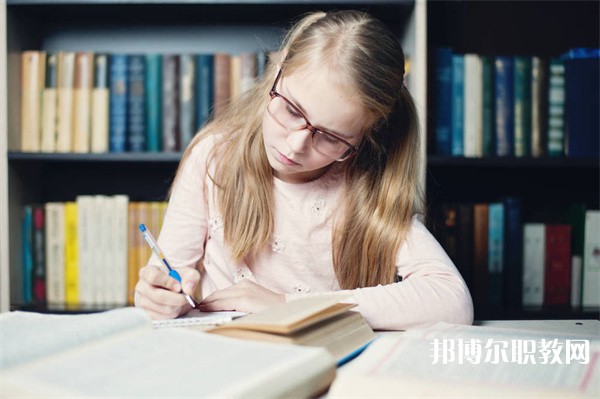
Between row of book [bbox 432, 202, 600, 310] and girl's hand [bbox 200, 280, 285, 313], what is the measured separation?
890 mm

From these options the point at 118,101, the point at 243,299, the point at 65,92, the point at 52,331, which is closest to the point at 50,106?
the point at 65,92

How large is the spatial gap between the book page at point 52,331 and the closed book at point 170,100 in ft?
3.22

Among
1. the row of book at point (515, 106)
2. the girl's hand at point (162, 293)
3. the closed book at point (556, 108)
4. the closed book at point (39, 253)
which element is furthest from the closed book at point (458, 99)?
the closed book at point (39, 253)

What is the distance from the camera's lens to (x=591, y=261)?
1670 millimetres

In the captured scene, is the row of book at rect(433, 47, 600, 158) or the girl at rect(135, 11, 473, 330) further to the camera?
the row of book at rect(433, 47, 600, 158)

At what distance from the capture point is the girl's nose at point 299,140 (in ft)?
3.14

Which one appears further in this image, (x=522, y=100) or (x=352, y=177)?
(x=522, y=100)

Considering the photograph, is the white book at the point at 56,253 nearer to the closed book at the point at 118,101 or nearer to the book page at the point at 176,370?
the closed book at the point at 118,101

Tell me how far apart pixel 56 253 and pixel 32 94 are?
422 mm

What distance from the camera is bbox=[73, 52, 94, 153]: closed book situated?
5.34 ft

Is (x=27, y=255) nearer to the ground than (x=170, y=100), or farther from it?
nearer to the ground

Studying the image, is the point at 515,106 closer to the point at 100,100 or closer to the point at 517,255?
the point at 517,255

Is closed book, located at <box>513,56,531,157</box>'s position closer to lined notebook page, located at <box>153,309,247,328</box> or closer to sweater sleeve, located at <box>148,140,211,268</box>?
sweater sleeve, located at <box>148,140,211,268</box>

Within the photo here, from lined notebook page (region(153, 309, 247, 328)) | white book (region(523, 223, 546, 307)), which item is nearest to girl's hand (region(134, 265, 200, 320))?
lined notebook page (region(153, 309, 247, 328))
